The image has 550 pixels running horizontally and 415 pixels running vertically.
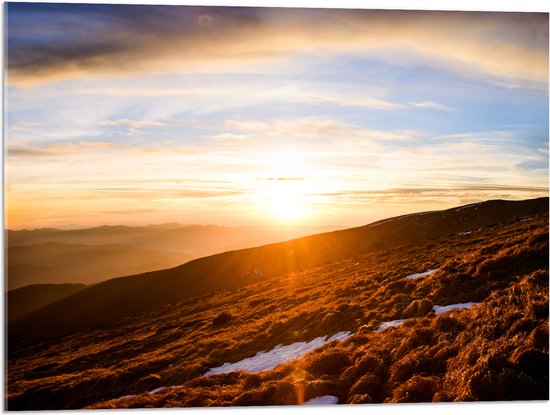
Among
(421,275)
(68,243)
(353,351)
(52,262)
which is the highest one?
(68,243)

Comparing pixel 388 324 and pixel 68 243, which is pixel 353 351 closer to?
pixel 388 324

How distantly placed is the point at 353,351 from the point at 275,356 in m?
1.97

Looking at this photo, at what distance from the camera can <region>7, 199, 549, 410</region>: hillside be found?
8.27 meters

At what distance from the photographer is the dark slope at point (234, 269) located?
18688mm

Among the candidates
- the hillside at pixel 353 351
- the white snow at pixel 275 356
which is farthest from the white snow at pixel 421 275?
the white snow at pixel 275 356

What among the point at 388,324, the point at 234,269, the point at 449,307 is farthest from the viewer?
the point at 234,269

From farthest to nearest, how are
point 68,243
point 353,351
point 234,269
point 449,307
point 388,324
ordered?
point 234,269
point 68,243
point 388,324
point 449,307
point 353,351

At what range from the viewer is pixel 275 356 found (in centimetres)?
1047

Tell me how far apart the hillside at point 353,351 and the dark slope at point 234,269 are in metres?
2.33

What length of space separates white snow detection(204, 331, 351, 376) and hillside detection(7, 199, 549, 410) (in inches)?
1.6

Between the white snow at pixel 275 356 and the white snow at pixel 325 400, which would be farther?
the white snow at pixel 275 356

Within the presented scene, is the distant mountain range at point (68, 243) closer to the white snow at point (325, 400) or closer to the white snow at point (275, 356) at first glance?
the white snow at point (275, 356)

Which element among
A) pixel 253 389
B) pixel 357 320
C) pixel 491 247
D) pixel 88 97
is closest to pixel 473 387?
pixel 357 320

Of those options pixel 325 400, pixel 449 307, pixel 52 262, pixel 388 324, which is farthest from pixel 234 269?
pixel 325 400
